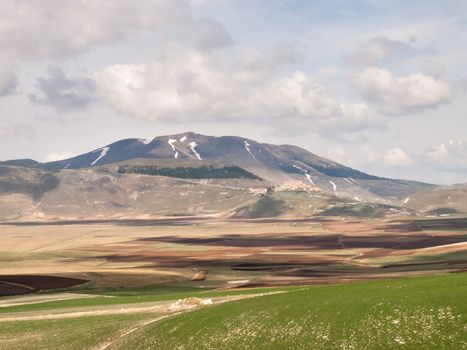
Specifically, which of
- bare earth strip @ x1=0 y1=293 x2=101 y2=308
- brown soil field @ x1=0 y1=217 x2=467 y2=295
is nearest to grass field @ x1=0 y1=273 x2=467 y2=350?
bare earth strip @ x1=0 y1=293 x2=101 y2=308

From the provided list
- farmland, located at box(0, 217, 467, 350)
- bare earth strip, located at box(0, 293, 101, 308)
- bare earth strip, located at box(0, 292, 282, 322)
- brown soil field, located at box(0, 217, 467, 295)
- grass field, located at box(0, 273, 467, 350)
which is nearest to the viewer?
grass field, located at box(0, 273, 467, 350)

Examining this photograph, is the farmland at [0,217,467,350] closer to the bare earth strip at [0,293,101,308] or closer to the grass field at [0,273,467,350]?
the grass field at [0,273,467,350]

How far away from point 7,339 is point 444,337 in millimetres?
31909

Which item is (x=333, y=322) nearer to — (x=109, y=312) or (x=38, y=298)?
(x=109, y=312)

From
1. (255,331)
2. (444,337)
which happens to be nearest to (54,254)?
(255,331)

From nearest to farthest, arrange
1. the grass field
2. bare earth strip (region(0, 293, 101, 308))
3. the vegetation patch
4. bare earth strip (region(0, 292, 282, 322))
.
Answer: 1. the vegetation patch
2. the grass field
3. bare earth strip (region(0, 292, 282, 322))
4. bare earth strip (region(0, 293, 101, 308))

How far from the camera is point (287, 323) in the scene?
41.0 m

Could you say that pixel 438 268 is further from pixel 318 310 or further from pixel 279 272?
pixel 318 310

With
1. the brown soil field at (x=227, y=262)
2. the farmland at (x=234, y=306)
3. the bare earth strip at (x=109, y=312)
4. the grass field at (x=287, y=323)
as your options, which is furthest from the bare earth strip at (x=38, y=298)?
the grass field at (x=287, y=323)

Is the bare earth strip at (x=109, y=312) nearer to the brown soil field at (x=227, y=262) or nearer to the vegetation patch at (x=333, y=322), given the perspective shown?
the vegetation patch at (x=333, y=322)

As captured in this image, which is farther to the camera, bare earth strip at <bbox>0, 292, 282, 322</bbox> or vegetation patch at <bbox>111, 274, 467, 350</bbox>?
bare earth strip at <bbox>0, 292, 282, 322</bbox>

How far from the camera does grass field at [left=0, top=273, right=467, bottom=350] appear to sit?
112 feet

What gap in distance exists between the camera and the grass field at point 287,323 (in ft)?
112

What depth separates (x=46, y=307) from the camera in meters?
68.0
